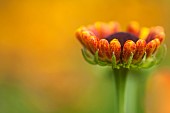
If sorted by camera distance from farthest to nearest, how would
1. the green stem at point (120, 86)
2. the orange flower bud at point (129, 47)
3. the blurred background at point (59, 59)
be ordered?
1. the blurred background at point (59, 59)
2. the green stem at point (120, 86)
3. the orange flower bud at point (129, 47)

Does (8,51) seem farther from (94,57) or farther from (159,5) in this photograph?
(94,57)

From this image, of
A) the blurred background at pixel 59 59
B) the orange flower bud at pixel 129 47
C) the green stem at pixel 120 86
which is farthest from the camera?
the blurred background at pixel 59 59

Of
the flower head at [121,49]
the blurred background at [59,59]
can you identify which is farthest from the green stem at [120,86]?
the blurred background at [59,59]

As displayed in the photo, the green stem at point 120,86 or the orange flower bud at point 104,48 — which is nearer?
A: the orange flower bud at point 104,48

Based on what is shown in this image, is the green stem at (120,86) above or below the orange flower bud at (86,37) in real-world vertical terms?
below

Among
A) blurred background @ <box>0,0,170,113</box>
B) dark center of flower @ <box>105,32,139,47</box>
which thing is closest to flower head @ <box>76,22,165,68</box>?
dark center of flower @ <box>105,32,139,47</box>

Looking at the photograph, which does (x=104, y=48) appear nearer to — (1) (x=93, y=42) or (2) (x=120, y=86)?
(1) (x=93, y=42)

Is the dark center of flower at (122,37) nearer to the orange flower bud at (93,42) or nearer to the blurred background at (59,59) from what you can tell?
the orange flower bud at (93,42)

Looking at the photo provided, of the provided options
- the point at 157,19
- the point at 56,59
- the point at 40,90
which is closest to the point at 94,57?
the point at 40,90

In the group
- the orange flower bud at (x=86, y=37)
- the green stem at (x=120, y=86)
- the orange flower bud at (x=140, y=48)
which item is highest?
the orange flower bud at (x=86, y=37)
